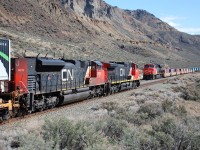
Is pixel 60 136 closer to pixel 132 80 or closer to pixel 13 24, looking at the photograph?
pixel 132 80

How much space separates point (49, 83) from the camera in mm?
21516

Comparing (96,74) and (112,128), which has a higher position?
(96,74)

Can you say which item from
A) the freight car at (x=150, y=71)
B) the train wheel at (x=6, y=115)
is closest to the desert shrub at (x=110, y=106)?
the train wheel at (x=6, y=115)

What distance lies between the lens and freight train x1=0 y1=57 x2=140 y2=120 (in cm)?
1716

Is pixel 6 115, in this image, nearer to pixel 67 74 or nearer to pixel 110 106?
pixel 110 106

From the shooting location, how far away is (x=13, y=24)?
230 ft

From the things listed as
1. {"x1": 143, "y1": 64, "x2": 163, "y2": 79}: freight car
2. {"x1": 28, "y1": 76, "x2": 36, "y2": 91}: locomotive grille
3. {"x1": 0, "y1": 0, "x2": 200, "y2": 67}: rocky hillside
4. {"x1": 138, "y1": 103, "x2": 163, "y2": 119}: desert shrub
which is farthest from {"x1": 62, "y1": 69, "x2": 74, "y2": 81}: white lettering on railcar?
{"x1": 143, "y1": 64, "x2": 163, "y2": 79}: freight car

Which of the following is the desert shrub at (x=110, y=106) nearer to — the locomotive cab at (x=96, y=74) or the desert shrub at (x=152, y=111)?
the desert shrub at (x=152, y=111)

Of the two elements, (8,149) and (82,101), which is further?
(82,101)

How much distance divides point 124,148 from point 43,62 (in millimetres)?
10935

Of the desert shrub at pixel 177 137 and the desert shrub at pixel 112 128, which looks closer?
the desert shrub at pixel 177 137

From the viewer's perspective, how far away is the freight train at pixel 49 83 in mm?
17156

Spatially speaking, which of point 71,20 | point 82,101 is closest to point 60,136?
point 82,101

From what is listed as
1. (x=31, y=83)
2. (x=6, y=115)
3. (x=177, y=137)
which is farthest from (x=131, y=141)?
(x=31, y=83)
